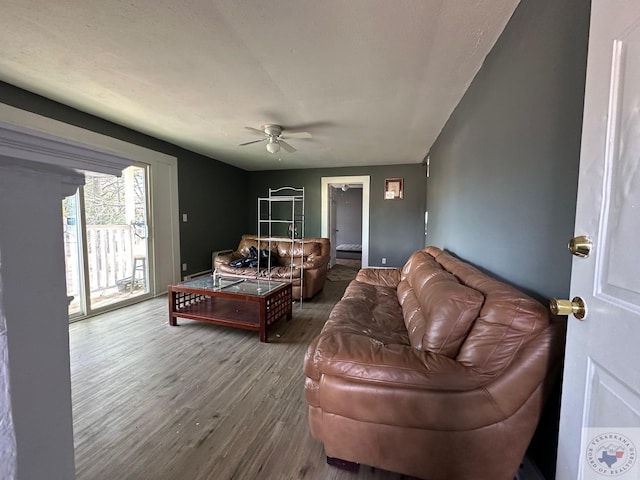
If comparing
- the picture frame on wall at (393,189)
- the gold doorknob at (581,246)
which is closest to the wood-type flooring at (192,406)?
the gold doorknob at (581,246)

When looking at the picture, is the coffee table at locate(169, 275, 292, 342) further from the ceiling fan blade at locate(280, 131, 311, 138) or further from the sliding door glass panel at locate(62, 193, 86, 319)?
the ceiling fan blade at locate(280, 131, 311, 138)

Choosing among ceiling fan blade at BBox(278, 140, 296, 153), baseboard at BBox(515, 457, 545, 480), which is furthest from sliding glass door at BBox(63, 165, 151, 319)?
baseboard at BBox(515, 457, 545, 480)

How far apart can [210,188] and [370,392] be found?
4.97m

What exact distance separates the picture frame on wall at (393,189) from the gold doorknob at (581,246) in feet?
16.7

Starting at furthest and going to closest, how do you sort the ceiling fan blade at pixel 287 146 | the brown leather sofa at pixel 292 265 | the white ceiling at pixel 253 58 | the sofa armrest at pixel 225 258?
the sofa armrest at pixel 225 258 → the brown leather sofa at pixel 292 265 → the ceiling fan blade at pixel 287 146 → the white ceiling at pixel 253 58

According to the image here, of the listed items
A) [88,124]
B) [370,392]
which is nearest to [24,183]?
[370,392]

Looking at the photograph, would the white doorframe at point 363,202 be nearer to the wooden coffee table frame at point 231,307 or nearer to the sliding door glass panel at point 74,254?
the wooden coffee table frame at point 231,307

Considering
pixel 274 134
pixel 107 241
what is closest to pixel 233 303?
pixel 107 241

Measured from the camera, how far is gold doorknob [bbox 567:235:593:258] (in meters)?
0.71

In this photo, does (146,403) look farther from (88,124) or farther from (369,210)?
(369,210)

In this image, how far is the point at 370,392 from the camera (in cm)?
110

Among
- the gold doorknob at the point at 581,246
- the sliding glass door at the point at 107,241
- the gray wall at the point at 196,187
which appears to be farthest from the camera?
the sliding glass door at the point at 107,241

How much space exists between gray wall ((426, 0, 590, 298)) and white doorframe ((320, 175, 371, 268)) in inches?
142

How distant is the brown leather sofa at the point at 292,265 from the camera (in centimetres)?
382
